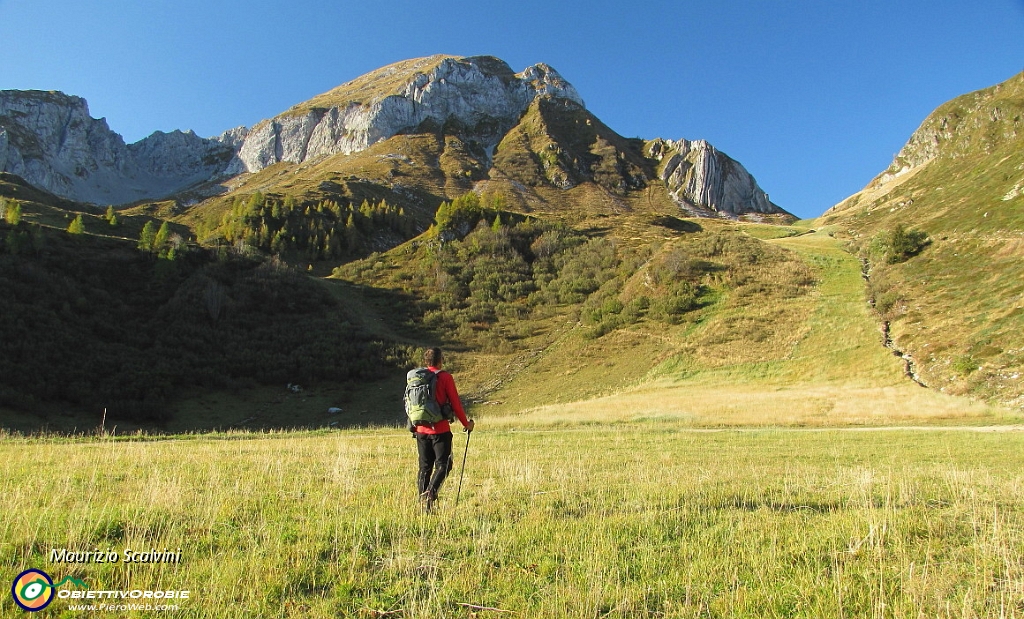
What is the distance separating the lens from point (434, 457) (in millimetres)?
7336

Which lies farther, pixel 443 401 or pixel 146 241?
pixel 146 241

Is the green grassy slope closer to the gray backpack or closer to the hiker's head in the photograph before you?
the hiker's head

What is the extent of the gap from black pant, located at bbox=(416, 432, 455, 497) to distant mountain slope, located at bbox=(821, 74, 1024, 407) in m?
30.9

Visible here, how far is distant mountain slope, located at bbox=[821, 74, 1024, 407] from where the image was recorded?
30.0 metres

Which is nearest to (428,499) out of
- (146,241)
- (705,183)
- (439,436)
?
(439,436)

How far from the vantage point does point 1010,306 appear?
3438 centimetres

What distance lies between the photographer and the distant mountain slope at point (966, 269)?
3000 cm

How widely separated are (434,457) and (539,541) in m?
2.37

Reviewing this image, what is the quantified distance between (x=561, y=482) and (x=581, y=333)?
154ft

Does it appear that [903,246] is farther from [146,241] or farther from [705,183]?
[705,183]

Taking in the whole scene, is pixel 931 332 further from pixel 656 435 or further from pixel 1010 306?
pixel 656 435

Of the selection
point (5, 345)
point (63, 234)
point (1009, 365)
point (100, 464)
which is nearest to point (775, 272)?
point (1009, 365)

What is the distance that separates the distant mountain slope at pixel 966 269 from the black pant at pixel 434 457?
30.9 m

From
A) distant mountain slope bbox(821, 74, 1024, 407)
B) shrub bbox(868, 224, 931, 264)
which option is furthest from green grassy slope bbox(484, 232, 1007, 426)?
shrub bbox(868, 224, 931, 264)
